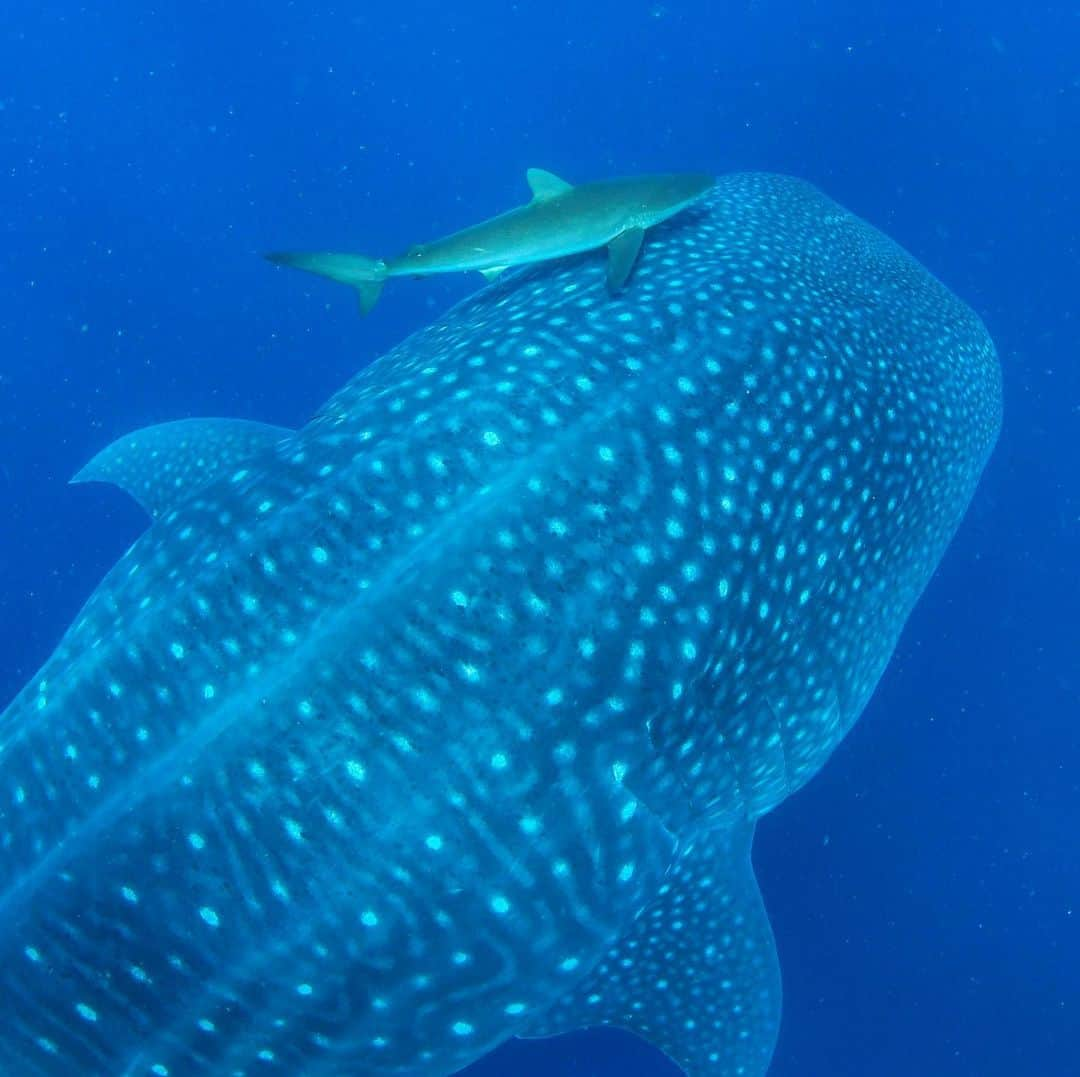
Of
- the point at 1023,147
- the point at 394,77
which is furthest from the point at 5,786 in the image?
the point at 1023,147

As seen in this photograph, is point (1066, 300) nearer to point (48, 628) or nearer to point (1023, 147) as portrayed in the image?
point (1023, 147)

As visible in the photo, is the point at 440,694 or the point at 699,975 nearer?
the point at 440,694

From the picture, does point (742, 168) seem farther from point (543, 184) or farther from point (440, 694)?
Answer: point (440, 694)

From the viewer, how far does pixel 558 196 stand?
12.0ft

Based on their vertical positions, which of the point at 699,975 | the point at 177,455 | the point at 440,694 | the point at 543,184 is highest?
the point at 543,184

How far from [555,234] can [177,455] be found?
214cm

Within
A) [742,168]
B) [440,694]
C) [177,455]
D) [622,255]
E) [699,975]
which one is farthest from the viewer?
[742,168]

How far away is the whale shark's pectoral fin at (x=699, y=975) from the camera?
3713mm

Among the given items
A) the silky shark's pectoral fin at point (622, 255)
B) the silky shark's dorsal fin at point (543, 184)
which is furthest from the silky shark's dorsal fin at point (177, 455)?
the silky shark's pectoral fin at point (622, 255)

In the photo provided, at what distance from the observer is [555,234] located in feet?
12.0

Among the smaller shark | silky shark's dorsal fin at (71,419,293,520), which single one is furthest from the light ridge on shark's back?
silky shark's dorsal fin at (71,419,293,520)

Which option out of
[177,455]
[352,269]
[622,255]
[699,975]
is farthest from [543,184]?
[699,975]

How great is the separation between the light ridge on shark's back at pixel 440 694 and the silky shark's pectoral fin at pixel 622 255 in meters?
0.08

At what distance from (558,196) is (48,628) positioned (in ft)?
16.4
